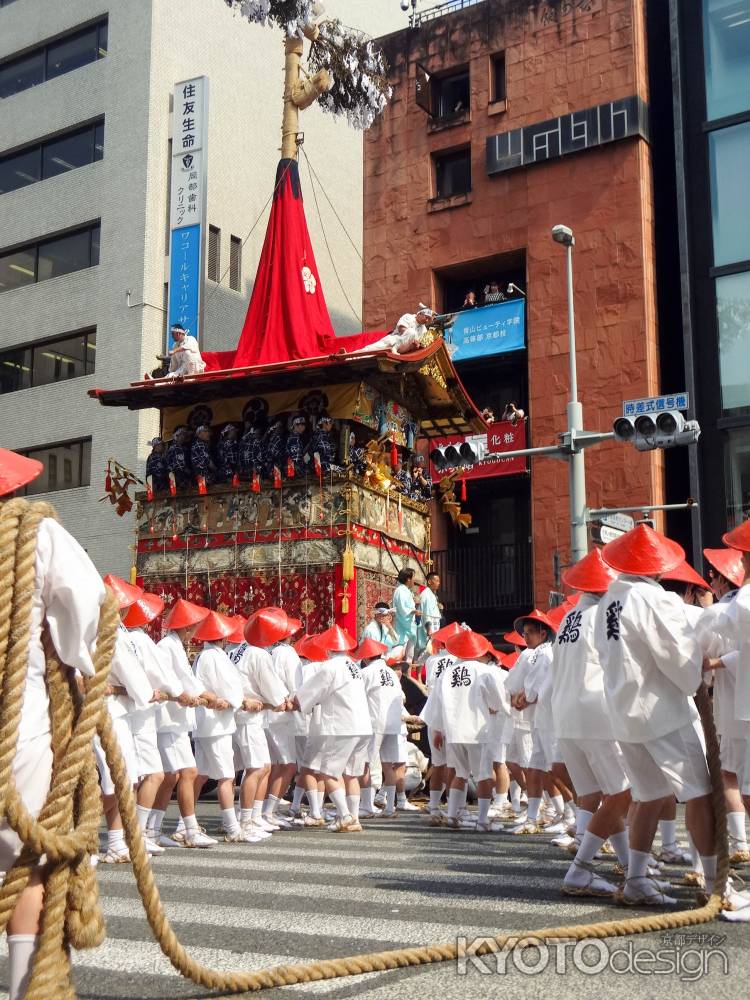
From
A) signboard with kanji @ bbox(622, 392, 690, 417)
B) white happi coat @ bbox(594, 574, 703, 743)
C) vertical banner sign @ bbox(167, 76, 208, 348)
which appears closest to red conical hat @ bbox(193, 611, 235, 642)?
white happi coat @ bbox(594, 574, 703, 743)

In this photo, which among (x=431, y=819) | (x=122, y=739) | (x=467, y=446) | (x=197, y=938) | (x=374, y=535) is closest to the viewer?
(x=197, y=938)

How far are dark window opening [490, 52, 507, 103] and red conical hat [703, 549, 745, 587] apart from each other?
22.6m

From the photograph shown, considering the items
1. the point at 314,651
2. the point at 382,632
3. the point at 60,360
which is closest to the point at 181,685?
the point at 314,651

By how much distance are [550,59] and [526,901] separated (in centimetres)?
2411

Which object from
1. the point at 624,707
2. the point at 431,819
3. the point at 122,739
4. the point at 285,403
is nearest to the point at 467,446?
the point at 285,403

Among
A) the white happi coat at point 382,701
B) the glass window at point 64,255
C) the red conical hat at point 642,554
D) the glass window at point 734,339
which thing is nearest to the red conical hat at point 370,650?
the white happi coat at point 382,701

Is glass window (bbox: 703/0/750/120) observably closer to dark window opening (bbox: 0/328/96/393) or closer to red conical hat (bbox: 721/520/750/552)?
dark window opening (bbox: 0/328/96/393)

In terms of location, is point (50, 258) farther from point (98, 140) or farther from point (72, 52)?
point (72, 52)

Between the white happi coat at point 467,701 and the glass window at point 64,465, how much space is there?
18128mm

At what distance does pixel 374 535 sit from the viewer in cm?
1848

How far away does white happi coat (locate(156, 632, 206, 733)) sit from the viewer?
9.25 meters

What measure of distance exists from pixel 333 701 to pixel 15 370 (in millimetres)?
21370

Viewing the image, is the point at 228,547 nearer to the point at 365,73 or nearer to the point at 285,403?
the point at 285,403

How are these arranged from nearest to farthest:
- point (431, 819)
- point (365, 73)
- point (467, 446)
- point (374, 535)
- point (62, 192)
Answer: point (431, 819)
point (467, 446)
point (374, 535)
point (365, 73)
point (62, 192)
